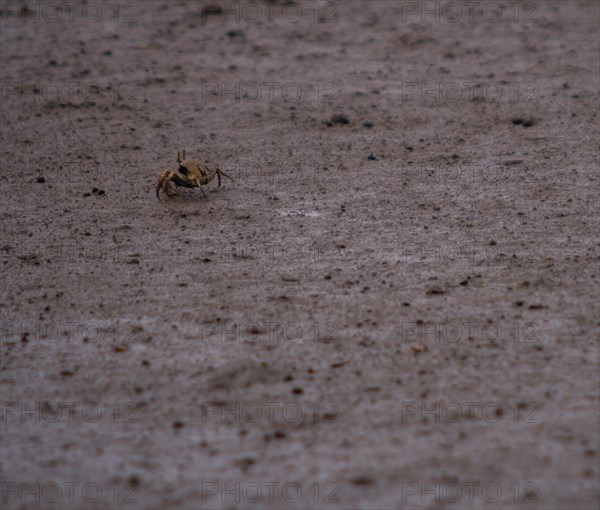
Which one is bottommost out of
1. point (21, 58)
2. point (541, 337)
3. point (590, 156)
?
point (541, 337)

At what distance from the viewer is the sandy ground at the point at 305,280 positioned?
279 cm

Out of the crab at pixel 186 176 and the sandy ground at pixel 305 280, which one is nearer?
the sandy ground at pixel 305 280

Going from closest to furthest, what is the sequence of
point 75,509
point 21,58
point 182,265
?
point 75,509
point 182,265
point 21,58

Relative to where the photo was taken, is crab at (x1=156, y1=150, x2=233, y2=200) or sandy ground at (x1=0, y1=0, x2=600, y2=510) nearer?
sandy ground at (x1=0, y1=0, x2=600, y2=510)

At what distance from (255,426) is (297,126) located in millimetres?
4167

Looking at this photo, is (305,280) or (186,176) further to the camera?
(186,176)

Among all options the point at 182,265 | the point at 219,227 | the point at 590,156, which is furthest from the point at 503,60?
the point at 182,265

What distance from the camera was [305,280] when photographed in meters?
4.11

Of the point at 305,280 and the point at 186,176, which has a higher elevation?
the point at 186,176

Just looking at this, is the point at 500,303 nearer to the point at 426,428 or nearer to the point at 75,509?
the point at 426,428

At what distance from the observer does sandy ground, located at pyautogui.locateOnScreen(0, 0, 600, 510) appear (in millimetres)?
2785

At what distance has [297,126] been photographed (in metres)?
6.62

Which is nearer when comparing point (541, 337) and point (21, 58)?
point (541, 337)

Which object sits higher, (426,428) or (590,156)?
(590,156)
